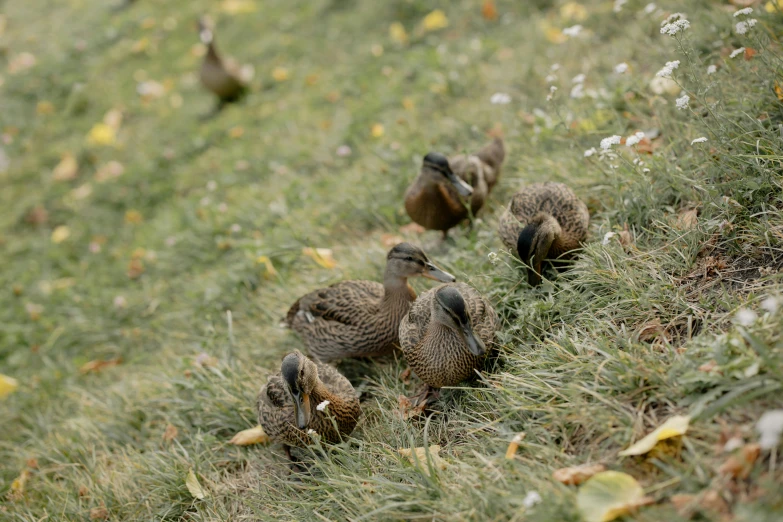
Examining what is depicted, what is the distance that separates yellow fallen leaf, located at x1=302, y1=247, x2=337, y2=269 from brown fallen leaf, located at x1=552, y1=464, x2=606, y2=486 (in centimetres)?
239

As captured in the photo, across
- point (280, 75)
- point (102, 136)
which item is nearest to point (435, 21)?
point (280, 75)

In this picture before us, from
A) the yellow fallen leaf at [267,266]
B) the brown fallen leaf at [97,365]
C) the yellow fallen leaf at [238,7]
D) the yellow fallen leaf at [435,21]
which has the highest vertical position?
the yellow fallen leaf at [238,7]

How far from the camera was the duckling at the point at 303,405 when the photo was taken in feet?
9.86

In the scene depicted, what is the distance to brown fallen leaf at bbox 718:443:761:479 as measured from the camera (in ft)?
6.47

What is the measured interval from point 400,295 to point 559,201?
1.03 meters

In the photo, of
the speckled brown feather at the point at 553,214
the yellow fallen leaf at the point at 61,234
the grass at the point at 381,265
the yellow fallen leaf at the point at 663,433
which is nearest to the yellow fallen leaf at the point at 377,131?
the grass at the point at 381,265

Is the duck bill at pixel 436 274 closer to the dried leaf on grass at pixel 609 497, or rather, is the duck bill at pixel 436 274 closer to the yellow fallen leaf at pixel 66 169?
the dried leaf on grass at pixel 609 497

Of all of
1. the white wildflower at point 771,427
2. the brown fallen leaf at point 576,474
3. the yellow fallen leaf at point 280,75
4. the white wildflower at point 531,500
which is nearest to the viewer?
the white wildflower at point 771,427

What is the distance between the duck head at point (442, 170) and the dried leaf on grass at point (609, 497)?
2.19 m

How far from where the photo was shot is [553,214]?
352 centimetres

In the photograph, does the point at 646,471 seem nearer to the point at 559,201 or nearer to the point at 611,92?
the point at 559,201

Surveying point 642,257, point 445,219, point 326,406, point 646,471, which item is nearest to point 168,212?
point 445,219

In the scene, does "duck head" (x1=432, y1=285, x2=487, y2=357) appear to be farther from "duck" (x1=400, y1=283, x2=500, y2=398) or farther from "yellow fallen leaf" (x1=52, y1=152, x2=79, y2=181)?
"yellow fallen leaf" (x1=52, y1=152, x2=79, y2=181)

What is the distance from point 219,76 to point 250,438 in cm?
528
